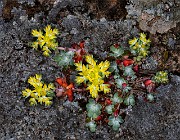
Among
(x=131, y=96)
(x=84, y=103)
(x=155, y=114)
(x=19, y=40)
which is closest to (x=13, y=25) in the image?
(x=19, y=40)

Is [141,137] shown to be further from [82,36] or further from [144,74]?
[82,36]

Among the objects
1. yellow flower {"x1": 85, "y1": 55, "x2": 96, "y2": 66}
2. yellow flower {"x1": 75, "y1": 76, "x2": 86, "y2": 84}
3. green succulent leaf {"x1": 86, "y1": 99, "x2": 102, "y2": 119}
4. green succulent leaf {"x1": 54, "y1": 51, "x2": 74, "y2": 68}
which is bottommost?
green succulent leaf {"x1": 86, "y1": 99, "x2": 102, "y2": 119}

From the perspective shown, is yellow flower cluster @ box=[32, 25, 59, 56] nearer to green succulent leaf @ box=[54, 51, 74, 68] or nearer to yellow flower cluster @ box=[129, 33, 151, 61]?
green succulent leaf @ box=[54, 51, 74, 68]

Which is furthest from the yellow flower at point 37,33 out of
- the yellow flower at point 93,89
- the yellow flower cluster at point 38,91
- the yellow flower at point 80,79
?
the yellow flower at point 93,89

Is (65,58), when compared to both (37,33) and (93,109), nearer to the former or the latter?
(37,33)

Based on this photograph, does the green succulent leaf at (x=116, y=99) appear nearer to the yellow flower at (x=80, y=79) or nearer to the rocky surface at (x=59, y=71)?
the rocky surface at (x=59, y=71)

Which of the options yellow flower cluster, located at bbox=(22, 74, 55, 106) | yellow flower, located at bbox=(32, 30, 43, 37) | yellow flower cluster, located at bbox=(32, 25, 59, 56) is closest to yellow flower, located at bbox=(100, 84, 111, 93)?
yellow flower cluster, located at bbox=(22, 74, 55, 106)
